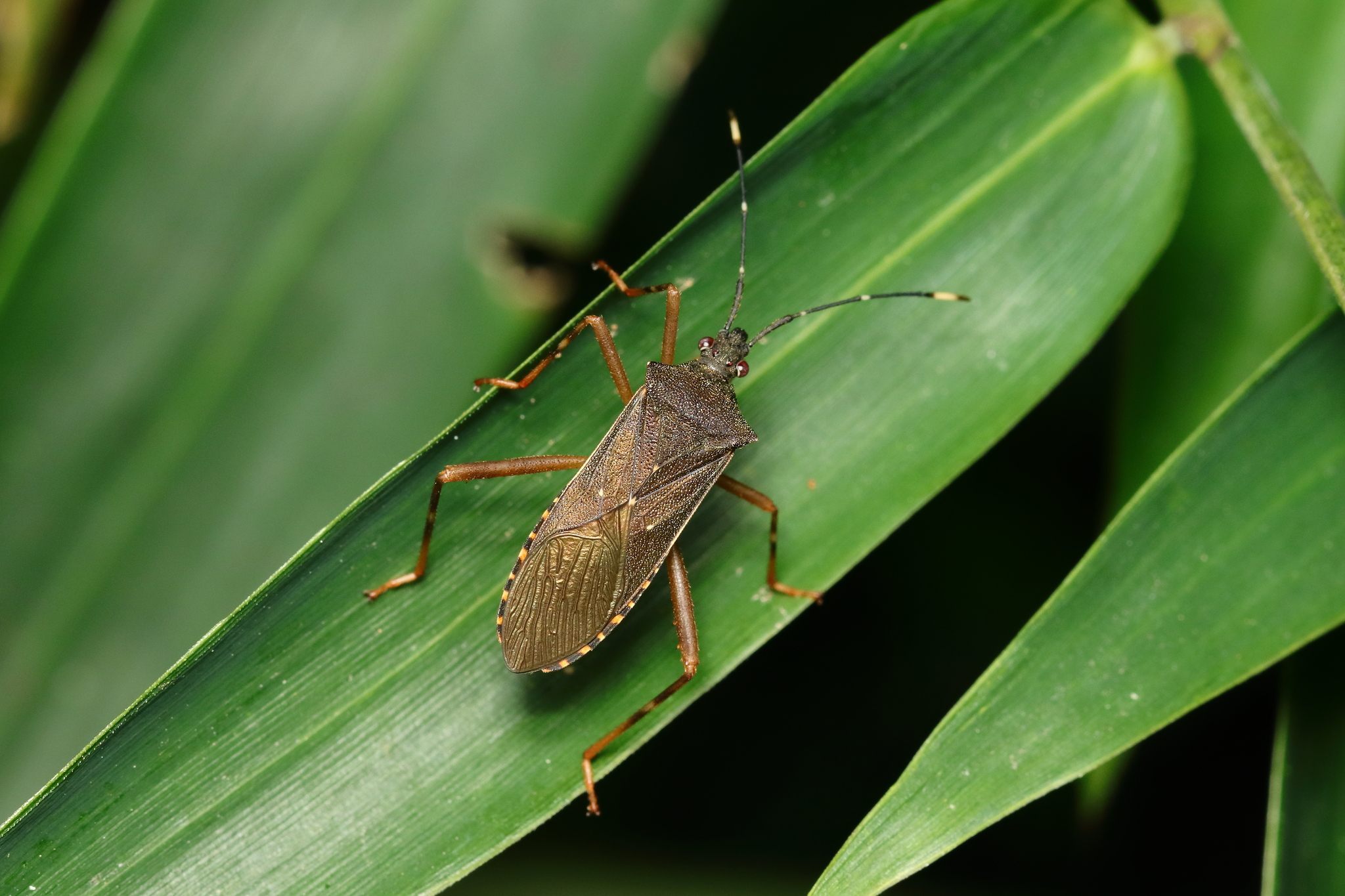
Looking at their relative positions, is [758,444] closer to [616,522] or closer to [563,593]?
[616,522]

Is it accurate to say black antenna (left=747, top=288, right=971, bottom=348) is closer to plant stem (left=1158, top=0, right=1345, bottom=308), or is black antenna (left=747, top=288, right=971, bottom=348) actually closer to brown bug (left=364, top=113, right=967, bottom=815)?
brown bug (left=364, top=113, right=967, bottom=815)

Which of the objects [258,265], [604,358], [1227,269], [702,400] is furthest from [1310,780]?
[258,265]

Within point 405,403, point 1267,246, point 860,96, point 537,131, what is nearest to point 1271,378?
point 1267,246

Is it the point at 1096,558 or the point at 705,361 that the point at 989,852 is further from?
the point at 705,361

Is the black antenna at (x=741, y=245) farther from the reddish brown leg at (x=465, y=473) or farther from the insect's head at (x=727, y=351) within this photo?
the reddish brown leg at (x=465, y=473)

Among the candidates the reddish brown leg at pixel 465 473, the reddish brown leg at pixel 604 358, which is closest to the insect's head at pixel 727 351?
the reddish brown leg at pixel 604 358

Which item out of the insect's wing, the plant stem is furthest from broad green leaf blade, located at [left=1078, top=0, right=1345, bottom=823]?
the insect's wing
